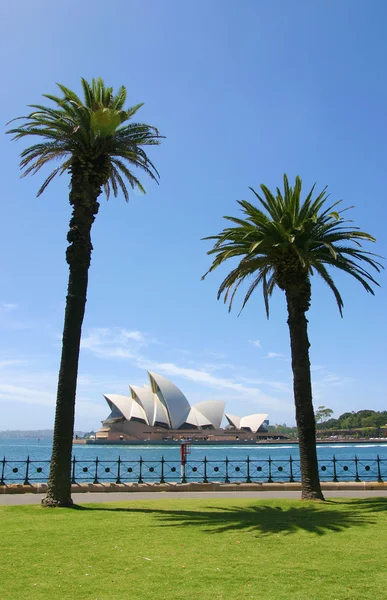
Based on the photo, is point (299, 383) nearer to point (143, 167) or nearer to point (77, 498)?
point (77, 498)

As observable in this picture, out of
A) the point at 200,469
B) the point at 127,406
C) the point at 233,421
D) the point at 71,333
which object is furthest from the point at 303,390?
the point at 233,421

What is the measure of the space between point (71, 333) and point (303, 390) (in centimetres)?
704

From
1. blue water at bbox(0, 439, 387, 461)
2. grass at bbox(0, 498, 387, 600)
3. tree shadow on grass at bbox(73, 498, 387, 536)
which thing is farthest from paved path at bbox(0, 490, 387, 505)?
blue water at bbox(0, 439, 387, 461)

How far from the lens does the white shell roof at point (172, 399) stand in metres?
99.8

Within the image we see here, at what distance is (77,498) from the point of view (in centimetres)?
1444

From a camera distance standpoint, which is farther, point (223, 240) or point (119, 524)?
point (223, 240)

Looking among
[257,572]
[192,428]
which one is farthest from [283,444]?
[257,572]

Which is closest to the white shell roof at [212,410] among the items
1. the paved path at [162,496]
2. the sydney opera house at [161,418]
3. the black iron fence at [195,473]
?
the sydney opera house at [161,418]

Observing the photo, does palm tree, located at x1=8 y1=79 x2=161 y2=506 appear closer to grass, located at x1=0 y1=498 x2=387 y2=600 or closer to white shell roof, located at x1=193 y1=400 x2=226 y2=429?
grass, located at x1=0 y1=498 x2=387 y2=600

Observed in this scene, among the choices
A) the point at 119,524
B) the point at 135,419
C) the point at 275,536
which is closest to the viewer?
the point at 275,536

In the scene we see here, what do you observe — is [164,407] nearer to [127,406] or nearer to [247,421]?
[127,406]

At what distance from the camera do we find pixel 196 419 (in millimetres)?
116000

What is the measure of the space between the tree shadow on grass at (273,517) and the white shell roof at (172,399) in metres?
85.9

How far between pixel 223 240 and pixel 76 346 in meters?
5.85
